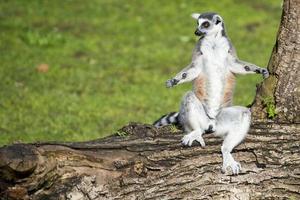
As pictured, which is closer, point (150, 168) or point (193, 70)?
point (150, 168)

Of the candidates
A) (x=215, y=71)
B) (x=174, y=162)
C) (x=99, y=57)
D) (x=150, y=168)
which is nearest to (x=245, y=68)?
(x=215, y=71)

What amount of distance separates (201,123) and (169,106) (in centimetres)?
386

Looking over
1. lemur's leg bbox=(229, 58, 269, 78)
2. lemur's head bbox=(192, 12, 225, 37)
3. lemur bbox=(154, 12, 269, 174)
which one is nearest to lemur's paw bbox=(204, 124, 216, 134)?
lemur bbox=(154, 12, 269, 174)

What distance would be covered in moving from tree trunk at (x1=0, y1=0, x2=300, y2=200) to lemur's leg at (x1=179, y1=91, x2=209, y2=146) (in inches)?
4.0

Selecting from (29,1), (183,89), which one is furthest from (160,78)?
(29,1)

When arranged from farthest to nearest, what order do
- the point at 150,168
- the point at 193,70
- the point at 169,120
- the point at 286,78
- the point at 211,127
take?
the point at 169,120
the point at 286,78
the point at 193,70
the point at 211,127
the point at 150,168

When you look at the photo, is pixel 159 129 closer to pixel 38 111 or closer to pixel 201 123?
pixel 201 123

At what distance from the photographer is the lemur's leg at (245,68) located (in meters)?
5.86

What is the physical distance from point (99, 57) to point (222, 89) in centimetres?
584

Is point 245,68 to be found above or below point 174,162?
above

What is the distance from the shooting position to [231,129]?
5.66 m

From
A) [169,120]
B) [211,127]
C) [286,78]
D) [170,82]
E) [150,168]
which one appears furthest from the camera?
[169,120]

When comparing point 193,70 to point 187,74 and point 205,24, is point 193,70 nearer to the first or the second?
point 187,74

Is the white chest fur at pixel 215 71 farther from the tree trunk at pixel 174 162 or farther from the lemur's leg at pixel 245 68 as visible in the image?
the tree trunk at pixel 174 162
